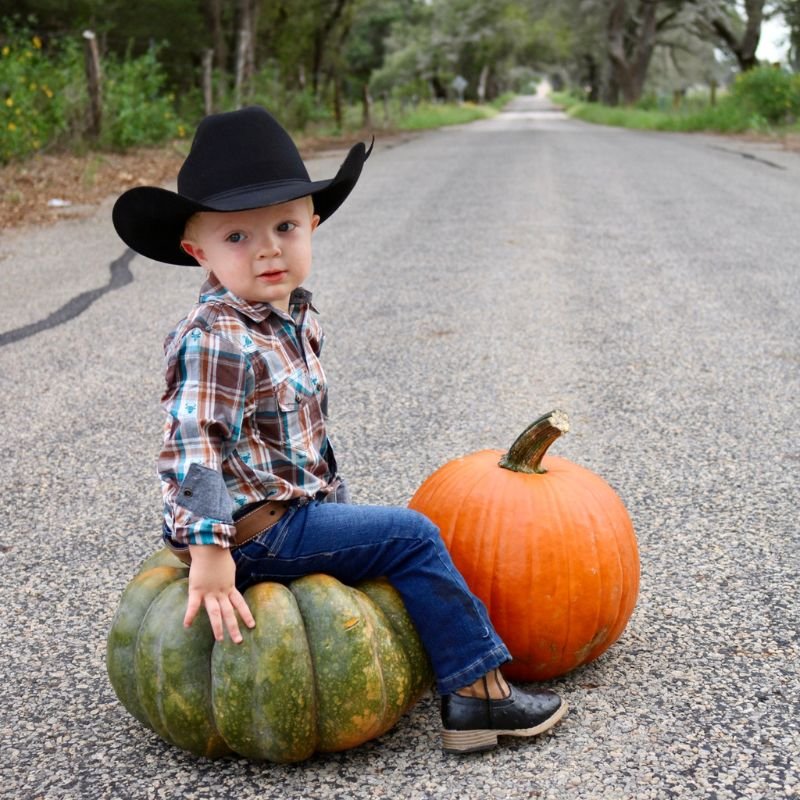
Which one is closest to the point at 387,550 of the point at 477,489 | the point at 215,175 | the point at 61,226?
the point at 477,489

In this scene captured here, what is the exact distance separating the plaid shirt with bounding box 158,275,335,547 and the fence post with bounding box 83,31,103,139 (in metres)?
13.4

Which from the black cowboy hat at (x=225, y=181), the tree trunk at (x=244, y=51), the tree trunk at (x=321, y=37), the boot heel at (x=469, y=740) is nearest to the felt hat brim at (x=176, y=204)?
the black cowboy hat at (x=225, y=181)

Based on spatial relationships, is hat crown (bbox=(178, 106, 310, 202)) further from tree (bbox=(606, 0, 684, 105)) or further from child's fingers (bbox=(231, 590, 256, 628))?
tree (bbox=(606, 0, 684, 105))

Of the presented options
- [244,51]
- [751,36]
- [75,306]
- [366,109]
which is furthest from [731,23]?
[75,306]

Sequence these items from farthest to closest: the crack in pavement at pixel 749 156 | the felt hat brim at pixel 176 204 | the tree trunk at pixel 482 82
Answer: the tree trunk at pixel 482 82, the crack in pavement at pixel 749 156, the felt hat brim at pixel 176 204

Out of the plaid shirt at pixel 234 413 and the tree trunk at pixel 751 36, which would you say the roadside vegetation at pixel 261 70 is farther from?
the plaid shirt at pixel 234 413

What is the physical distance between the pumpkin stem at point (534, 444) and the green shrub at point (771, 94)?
2564cm

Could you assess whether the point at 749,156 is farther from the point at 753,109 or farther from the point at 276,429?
the point at 276,429

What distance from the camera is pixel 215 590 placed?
2275 mm

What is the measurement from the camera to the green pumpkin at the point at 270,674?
2.31m

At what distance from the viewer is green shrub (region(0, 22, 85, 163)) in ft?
41.5

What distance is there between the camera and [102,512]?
3.93 meters

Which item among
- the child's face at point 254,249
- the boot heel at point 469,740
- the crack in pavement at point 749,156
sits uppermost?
the child's face at point 254,249

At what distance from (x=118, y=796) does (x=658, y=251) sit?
7.75 meters
